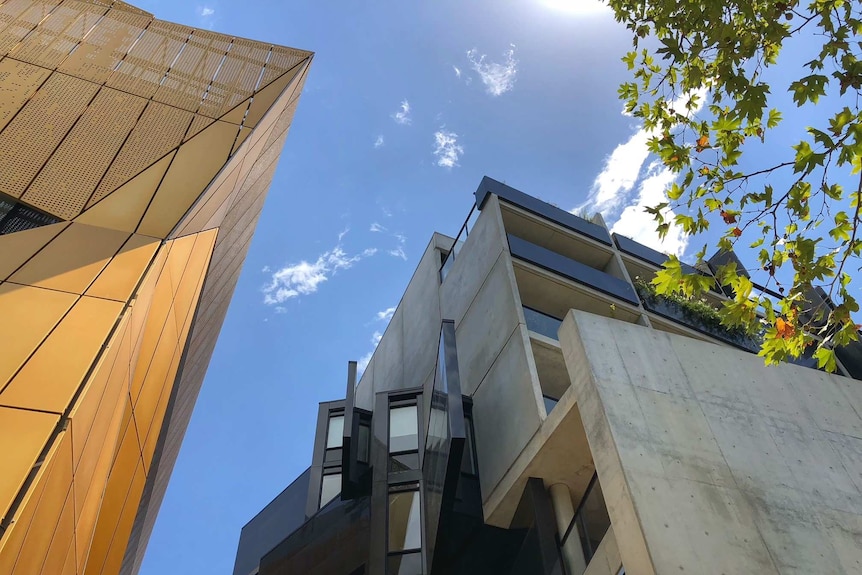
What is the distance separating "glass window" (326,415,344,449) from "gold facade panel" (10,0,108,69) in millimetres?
11249

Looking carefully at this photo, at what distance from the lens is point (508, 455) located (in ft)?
38.0

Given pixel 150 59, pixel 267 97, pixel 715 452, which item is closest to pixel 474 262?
pixel 267 97

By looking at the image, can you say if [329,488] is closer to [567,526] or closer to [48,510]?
[567,526]

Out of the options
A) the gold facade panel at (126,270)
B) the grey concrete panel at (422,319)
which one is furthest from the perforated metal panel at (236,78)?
the grey concrete panel at (422,319)

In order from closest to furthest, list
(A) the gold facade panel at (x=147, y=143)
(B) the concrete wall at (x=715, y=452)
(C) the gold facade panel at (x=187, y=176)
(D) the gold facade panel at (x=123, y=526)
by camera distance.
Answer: (B) the concrete wall at (x=715, y=452)
(C) the gold facade panel at (x=187, y=176)
(A) the gold facade panel at (x=147, y=143)
(D) the gold facade panel at (x=123, y=526)

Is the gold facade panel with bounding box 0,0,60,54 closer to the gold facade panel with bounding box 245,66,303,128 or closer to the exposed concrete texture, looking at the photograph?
the gold facade panel with bounding box 245,66,303,128

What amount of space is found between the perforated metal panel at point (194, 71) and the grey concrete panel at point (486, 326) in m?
8.35

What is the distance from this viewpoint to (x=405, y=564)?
11.9 metres

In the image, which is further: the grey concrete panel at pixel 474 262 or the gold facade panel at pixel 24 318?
the grey concrete panel at pixel 474 262

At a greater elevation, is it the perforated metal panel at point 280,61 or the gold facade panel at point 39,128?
the perforated metal panel at point 280,61

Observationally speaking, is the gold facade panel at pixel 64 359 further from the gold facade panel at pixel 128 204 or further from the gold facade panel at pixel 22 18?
the gold facade panel at pixel 22 18

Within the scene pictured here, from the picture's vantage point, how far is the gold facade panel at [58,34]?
12.2 metres

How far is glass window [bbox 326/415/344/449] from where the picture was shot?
16969 mm

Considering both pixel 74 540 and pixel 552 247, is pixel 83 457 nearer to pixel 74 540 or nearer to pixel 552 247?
pixel 74 540
